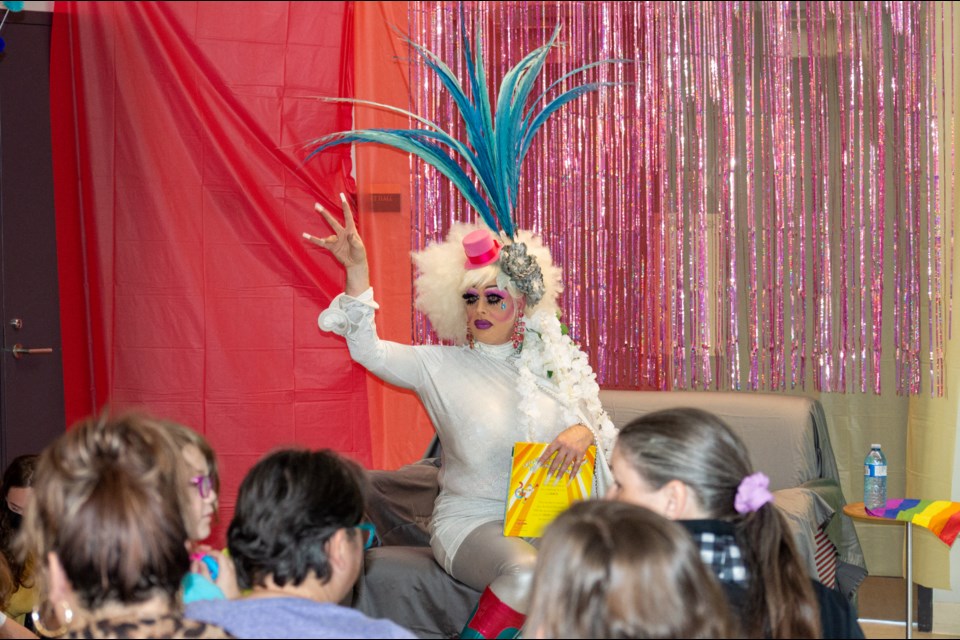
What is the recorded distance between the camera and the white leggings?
2.95 meters

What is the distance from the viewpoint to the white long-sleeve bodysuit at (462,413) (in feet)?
10.9

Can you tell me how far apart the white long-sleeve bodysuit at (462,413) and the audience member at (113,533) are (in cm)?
169

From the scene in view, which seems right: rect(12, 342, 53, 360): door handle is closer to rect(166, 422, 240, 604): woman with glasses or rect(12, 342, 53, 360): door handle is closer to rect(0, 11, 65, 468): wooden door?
rect(0, 11, 65, 468): wooden door

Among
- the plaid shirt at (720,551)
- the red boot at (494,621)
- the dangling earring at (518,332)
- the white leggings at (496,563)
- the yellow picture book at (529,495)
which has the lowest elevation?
the red boot at (494,621)

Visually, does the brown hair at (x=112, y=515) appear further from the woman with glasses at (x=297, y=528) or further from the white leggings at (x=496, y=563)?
the white leggings at (x=496, y=563)

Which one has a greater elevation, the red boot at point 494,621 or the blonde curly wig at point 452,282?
the blonde curly wig at point 452,282

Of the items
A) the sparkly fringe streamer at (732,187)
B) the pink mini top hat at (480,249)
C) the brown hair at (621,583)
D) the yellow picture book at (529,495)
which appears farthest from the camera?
the sparkly fringe streamer at (732,187)

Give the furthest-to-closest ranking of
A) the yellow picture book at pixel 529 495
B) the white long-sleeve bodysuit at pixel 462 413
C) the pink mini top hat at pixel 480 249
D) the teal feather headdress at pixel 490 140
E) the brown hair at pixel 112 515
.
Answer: the teal feather headdress at pixel 490 140, the pink mini top hat at pixel 480 249, the white long-sleeve bodysuit at pixel 462 413, the yellow picture book at pixel 529 495, the brown hair at pixel 112 515

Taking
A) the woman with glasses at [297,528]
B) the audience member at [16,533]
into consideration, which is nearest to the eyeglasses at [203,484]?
the woman with glasses at [297,528]

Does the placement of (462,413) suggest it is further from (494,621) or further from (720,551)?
(720,551)

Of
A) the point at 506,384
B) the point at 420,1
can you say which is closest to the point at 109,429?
the point at 506,384

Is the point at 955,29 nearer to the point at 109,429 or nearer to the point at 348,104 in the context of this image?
the point at 348,104

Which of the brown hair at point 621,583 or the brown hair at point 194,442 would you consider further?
the brown hair at point 194,442

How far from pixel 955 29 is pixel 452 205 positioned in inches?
87.3
